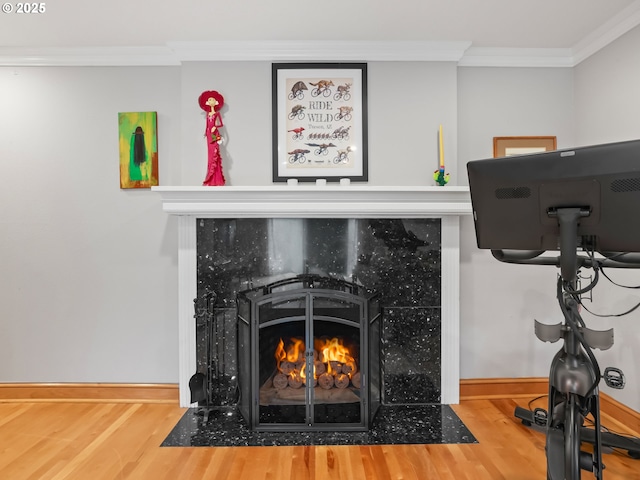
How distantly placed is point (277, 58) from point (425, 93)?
0.96m

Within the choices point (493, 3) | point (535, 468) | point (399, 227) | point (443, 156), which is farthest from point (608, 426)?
point (493, 3)

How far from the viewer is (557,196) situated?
3.92 feet

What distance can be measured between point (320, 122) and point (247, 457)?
195 cm

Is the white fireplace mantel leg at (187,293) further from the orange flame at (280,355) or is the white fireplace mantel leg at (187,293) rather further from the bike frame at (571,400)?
Result: the bike frame at (571,400)

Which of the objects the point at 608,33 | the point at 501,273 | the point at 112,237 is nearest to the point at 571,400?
the point at 501,273

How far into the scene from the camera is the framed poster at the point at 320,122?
8.60 ft

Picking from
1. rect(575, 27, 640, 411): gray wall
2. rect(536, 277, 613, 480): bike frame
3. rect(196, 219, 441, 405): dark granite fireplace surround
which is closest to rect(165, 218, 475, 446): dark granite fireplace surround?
rect(196, 219, 441, 405): dark granite fireplace surround

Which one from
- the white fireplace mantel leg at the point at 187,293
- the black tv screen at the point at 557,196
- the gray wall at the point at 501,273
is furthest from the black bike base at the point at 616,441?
the white fireplace mantel leg at the point at 187,293

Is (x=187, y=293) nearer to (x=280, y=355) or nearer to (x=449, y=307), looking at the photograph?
(x=280, y=355)

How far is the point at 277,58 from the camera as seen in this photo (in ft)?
8.54

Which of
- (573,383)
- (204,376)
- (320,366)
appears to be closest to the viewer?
(573,383)

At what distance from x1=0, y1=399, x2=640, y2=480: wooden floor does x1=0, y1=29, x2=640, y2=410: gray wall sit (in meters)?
0.45

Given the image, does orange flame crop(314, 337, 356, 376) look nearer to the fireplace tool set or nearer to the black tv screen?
the fireplace tool set

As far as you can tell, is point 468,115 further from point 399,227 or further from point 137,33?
point 137,33
